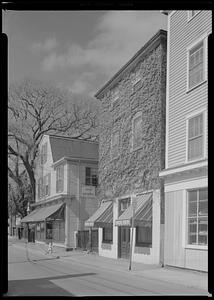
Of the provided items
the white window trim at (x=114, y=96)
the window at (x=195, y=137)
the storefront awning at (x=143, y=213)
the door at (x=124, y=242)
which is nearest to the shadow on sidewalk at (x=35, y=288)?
the storefront awning at (x=143, y=213)

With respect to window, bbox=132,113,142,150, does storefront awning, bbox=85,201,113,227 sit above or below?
below

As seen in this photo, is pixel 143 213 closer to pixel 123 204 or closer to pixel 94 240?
pixel 123 204

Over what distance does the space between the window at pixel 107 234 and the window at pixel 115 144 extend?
4.05 metres

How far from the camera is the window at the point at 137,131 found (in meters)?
22.2

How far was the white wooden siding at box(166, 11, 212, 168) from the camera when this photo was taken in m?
17.0

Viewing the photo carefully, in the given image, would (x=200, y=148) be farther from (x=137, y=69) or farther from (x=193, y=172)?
(x=137, y=69)

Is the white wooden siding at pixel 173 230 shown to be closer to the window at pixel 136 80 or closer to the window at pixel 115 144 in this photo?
the window at pixel 136 80

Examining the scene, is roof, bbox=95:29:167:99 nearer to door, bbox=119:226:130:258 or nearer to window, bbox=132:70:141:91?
window, bbox=132:70:141:91

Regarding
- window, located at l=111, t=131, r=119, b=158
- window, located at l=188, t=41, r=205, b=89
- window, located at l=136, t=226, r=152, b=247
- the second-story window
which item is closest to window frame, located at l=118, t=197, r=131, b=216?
window, located at l=136, t=226, r=152, b=247

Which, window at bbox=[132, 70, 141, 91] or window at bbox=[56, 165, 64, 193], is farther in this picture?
window at bbox=[56, 165, 64, 193]

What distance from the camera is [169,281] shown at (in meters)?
13.7

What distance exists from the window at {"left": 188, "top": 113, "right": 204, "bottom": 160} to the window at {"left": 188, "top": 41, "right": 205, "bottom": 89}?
1.31 m

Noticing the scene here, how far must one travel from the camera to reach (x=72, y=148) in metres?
35.5
